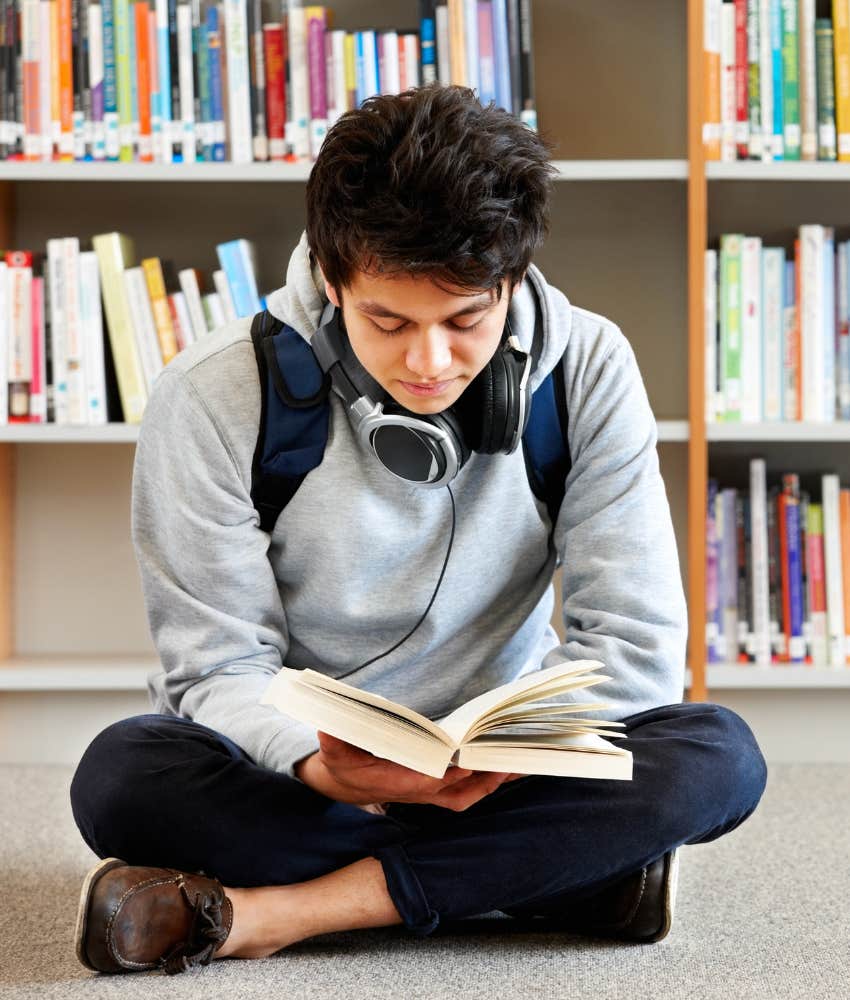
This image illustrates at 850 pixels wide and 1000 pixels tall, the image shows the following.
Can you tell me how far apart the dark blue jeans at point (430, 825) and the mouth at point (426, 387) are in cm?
34

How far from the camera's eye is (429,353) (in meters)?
1.08

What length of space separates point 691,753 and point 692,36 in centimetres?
119

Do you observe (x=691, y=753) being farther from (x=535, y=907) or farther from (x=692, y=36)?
(x=692, y=36)

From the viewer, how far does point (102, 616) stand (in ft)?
7.38

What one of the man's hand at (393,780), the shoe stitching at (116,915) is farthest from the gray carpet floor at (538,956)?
the man's hand at (393,780)

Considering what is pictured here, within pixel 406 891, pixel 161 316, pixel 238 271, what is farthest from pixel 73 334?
pixel 406 891

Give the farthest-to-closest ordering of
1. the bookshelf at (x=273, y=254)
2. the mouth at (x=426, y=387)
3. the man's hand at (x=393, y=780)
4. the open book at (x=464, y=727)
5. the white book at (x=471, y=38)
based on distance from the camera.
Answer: the bookshelf at (x=273, y=254), the white book at (x=471, y=38), the mouth at (x=426, y=387), the man's hand at (x=393, y=780), the open book at (x=464, y=727)

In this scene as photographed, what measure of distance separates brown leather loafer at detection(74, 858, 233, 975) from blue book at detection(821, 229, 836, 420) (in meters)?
1.27

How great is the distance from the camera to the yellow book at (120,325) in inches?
78.0

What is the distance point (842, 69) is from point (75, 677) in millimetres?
1461

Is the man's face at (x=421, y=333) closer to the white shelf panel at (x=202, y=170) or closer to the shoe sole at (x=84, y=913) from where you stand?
the shoe sole at (x=84, y=913)

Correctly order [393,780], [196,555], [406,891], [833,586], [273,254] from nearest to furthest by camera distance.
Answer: [393,780] → [406,891] → [196,555] → [833,586] → [273,254]

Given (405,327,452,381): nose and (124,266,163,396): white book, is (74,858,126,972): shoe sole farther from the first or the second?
(124,266,163,396): white book

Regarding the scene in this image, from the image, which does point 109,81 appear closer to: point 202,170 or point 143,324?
point 202,170
